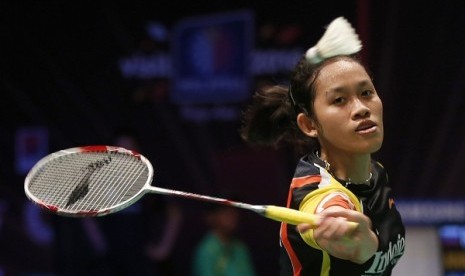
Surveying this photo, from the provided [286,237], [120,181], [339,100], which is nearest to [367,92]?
[339,100]

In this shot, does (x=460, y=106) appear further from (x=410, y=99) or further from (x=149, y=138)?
(x=149, y=138)

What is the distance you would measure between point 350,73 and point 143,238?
3.40 metres

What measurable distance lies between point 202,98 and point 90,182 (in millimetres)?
2853

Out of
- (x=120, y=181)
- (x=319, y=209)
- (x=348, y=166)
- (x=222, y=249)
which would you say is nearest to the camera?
(x=319, y=209)

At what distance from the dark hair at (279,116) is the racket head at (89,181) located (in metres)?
0.37

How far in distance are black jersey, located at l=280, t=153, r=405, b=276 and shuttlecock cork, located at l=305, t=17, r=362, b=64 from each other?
9.8 inches

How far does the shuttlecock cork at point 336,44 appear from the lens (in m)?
2.42

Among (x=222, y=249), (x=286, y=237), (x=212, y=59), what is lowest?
(x=222, y=249)

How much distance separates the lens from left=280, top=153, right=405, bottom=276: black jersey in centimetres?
215

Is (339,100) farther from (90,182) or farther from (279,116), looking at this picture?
(90,182)

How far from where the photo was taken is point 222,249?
539 cm

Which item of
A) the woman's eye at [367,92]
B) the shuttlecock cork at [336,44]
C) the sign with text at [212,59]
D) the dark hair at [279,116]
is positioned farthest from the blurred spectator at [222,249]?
the woman's eye at [367,92]

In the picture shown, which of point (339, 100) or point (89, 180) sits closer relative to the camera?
point (339, 100)

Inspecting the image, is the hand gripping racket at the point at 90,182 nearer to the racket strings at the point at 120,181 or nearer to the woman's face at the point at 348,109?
the racket strings at the point at 120,181
